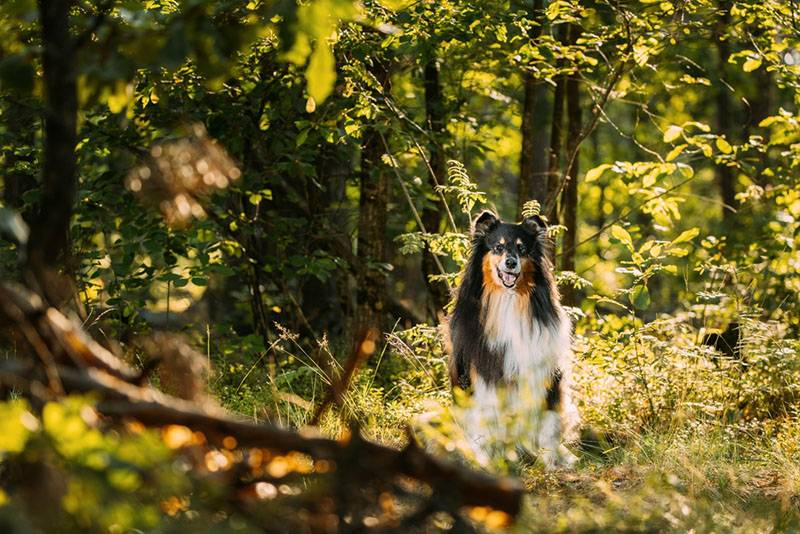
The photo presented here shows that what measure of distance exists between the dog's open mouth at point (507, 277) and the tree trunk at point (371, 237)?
100 inches

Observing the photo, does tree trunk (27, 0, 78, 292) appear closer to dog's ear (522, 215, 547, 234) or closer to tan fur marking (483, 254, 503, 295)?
tan fur marking (483, 254, 503, 295)

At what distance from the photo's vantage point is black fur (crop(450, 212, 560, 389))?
6.29m

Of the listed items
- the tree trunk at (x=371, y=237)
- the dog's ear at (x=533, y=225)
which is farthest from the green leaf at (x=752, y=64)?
the tree trunk at (x=371, y=237)

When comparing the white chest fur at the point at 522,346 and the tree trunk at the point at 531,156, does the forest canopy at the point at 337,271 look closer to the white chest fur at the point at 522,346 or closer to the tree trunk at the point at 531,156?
the tree trunk at the point at 531,156

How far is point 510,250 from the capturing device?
6.27 m

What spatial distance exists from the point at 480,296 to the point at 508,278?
0.28m

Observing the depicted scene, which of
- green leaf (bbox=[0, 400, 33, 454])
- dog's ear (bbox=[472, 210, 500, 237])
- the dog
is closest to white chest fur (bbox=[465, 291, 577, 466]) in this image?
the dog

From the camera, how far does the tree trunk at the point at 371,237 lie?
878 cm

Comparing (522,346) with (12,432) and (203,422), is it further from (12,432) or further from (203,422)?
(12,432)

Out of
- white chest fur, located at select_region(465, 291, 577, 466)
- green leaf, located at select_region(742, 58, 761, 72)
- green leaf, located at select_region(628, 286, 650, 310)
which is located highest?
green leaf, located at select_region(742, 58, 761, 72)

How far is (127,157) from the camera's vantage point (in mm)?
8227

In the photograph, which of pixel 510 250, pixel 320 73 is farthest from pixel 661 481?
pixel 320 73

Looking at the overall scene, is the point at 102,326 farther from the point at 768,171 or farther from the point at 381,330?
the point at 768,171

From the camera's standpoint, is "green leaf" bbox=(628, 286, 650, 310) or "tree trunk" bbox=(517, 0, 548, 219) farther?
"tree trunk" bbox=(517, 0, 548, 219)
